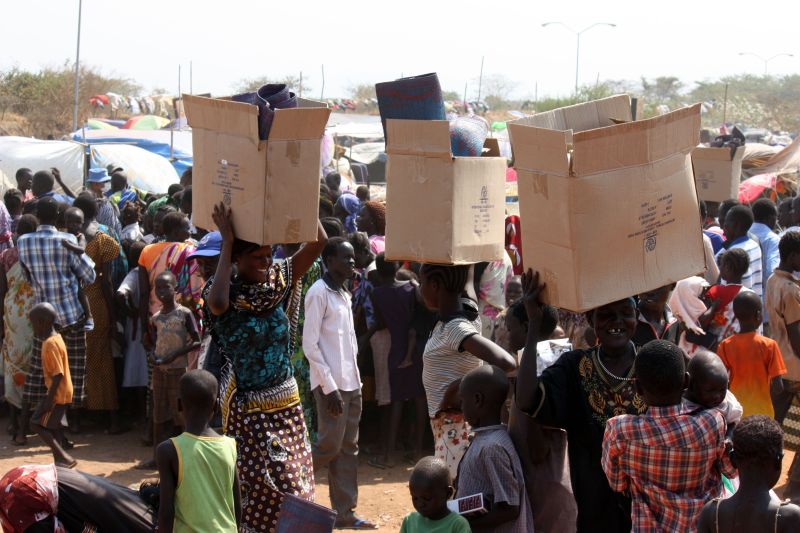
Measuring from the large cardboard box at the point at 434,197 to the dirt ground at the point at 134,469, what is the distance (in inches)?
116

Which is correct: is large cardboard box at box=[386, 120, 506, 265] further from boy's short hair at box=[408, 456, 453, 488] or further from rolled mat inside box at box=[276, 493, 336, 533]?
rolled mat inside box at box=[276, 493, 336, 533]

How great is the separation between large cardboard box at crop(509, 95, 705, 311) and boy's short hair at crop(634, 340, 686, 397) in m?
0.22

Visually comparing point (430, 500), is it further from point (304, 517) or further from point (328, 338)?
point (328, 338)

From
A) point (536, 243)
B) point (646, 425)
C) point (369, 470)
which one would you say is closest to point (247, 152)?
point (536, 243)

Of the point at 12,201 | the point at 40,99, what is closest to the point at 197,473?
the point at 12,201

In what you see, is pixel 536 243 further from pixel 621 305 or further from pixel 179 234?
pixel 179 234

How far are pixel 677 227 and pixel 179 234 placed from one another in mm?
5103

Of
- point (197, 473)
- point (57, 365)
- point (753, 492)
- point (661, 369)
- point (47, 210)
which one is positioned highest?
point (47, 210)

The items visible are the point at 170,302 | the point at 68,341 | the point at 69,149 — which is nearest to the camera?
the point at 170,302

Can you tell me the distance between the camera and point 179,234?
26.1 feet

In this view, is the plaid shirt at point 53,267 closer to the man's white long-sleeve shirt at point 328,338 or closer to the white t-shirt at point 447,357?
the man's white long-sleeve shirt at point 328,338

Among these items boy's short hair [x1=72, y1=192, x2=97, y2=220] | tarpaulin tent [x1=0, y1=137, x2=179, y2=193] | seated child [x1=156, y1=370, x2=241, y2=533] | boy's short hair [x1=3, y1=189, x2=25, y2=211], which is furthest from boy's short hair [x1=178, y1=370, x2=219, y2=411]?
tarpaulin tent [x1=0, y1=137, x2=179, y2=193]

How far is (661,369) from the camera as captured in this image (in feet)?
11.0

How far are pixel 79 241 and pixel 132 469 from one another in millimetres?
1945
